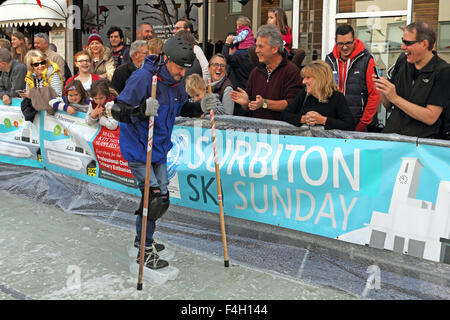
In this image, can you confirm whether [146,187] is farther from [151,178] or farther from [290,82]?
[290,82]

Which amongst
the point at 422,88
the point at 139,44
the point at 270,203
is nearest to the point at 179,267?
the point at 270,203

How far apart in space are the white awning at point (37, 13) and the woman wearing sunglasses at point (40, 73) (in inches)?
264

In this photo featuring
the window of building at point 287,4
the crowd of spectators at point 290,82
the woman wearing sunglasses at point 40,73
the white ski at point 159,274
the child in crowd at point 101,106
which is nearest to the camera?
the white ski at point 159,274

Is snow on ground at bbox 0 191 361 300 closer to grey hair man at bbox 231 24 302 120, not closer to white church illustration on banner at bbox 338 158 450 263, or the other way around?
white church illustration on banner at bbox 338 158 450 263

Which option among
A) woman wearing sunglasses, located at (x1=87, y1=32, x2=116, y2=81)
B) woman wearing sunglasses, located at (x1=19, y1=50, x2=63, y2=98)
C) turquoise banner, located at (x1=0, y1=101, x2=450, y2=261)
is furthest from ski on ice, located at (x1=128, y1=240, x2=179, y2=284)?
woman wearing sunglasses, located at (x1=87, y1=32, x2=116, y2=81)

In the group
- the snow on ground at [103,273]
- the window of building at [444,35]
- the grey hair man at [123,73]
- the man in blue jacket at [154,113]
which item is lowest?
the snow on ground at [103,273]

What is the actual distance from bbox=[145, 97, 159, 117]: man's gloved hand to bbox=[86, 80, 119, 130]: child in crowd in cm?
228

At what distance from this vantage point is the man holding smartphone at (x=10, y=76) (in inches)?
320

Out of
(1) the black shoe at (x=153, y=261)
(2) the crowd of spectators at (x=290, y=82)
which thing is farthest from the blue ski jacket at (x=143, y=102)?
(1) the black shoe at (x=153, y=261)

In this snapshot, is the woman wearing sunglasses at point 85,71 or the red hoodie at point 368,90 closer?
the red hoodie at point 368,90

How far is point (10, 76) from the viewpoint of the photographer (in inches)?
326

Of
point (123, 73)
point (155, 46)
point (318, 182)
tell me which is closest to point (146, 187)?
A: point (318, 182)

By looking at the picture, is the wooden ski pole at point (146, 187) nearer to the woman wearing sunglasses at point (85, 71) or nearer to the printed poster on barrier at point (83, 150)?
the printed poster on barrier at point (83, 150)

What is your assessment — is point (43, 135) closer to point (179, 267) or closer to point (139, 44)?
point (139, 44)
